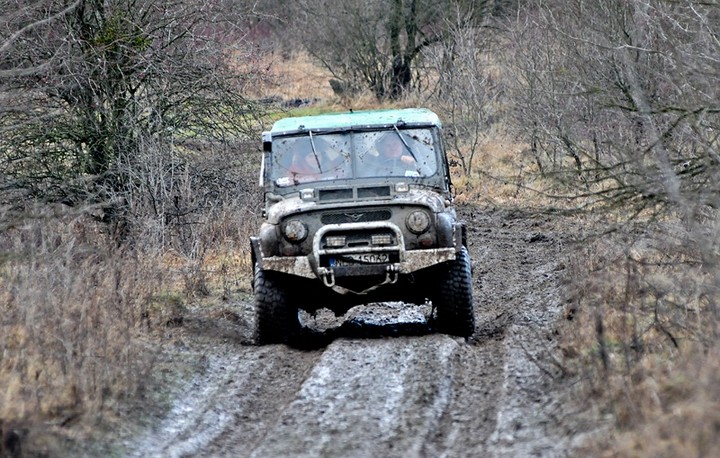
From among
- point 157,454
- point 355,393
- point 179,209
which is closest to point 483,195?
point 179,209

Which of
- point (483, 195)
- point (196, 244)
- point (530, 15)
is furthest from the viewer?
point (530, 15)

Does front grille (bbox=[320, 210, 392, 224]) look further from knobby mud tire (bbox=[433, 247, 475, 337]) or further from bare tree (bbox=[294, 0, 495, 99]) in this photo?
bare tree (bbox=[294, 0, 495, 99])

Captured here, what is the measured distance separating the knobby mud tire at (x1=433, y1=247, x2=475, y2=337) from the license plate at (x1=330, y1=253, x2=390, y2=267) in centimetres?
61

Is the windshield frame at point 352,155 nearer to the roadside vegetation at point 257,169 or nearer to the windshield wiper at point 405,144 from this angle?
the windshield wiper at point 405,144

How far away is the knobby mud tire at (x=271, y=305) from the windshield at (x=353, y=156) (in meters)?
0.95

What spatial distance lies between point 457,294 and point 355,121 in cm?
194

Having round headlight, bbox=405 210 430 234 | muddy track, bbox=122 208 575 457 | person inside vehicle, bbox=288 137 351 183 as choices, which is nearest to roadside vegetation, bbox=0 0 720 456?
muddy track, bbox=122 208 575 457

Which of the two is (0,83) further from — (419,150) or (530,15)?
(530,15)

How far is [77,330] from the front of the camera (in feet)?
26.0

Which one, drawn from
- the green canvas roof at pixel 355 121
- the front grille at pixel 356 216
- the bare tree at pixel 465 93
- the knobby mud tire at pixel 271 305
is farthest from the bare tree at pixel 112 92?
the bare tree at pixel 465 93

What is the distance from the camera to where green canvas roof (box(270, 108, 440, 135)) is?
33.8 feet

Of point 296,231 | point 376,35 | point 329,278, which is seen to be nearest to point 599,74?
point 296,231

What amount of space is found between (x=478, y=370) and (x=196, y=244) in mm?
5841

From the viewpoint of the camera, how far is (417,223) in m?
9.41
